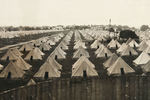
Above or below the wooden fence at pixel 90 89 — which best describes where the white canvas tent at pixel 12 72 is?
below

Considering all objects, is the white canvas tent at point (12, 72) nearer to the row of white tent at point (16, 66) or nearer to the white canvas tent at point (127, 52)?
the row of white tent at point (16, 66)

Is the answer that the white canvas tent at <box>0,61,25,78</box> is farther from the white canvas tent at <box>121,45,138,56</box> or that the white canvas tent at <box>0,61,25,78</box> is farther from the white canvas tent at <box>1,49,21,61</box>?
the white canvas tent at <box>121,45,138,56</box>

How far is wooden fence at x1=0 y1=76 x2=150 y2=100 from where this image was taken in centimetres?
1330

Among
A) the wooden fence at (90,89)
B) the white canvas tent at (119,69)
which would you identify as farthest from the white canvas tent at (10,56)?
the wooden fence at (90,89)

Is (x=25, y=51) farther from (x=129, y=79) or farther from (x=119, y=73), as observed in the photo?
(x=129, y=79)

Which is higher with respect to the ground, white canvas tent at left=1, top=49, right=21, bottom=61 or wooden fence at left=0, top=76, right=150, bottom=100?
wooden fence at left=0, top=76, right=150, bottom=100

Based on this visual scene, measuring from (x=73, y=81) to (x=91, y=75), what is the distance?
48.1ft

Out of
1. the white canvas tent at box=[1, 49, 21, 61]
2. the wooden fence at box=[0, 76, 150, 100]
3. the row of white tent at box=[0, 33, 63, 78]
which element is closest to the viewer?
the wooden fence at box=[0, 76, 150, 100]

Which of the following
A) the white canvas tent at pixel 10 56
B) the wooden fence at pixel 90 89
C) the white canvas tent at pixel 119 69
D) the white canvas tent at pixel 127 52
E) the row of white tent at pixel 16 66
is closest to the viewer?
the wooden fence at pixel 90 89

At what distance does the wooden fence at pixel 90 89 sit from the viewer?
13297 millimetres

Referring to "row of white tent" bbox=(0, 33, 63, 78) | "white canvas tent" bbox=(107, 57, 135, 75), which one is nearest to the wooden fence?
"white canvas tent" bbox=(107, 57, 135, 75)

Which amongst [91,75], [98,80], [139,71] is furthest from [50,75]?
[98,80]

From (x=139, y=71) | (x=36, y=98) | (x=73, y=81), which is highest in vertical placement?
(x=73, y=81)

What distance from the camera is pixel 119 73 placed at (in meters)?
28.7
